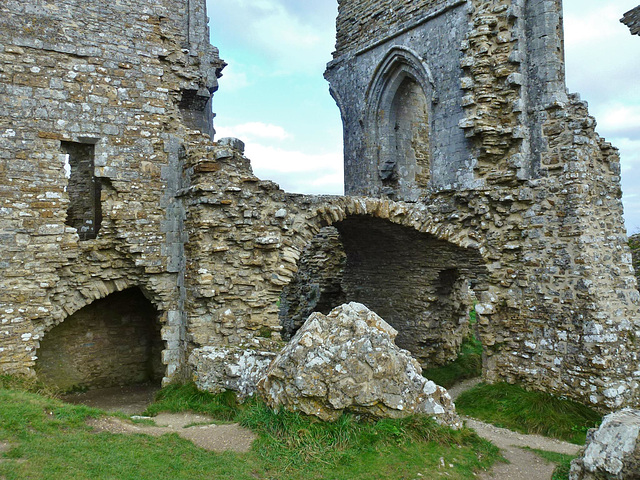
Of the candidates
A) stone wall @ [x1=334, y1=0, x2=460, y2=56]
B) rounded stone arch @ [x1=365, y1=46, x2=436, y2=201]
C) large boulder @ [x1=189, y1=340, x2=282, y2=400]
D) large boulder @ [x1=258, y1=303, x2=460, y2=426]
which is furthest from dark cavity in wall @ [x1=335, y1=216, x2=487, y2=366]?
large boulder @ [x1=258, y1=303, x2=460, y2=426]

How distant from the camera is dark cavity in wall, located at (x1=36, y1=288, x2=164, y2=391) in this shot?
8844 mm

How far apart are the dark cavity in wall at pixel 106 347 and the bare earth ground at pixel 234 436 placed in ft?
1.88

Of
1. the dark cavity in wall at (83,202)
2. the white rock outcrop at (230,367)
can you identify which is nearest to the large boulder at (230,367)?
the white rock outcrop at (230,367)

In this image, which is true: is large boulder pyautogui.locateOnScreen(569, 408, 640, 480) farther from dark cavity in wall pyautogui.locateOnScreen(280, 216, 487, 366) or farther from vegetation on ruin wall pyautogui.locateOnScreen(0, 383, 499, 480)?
dark cavity in wall pyautogui.locateOnScreen(280, 216, 487, 366)

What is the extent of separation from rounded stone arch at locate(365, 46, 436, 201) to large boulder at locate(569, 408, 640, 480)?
25.1 feet

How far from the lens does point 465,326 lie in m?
12.0

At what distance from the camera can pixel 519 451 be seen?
20.7 feet

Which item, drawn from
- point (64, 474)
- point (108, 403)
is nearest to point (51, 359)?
point (108, 403)

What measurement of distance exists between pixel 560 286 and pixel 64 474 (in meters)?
6.87

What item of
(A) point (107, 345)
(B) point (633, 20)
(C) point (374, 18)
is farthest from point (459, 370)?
(C) point (374, 18)

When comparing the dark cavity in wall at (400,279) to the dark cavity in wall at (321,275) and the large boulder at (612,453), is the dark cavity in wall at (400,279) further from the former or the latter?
the large boulder at (612,453)

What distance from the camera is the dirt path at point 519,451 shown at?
5.25 m

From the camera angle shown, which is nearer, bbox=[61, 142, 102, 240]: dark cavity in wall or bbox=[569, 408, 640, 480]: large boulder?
bbox=[569, 408, 640, 480]: large boulder

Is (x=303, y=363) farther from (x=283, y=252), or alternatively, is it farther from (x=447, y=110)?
(x=447, y=110)
